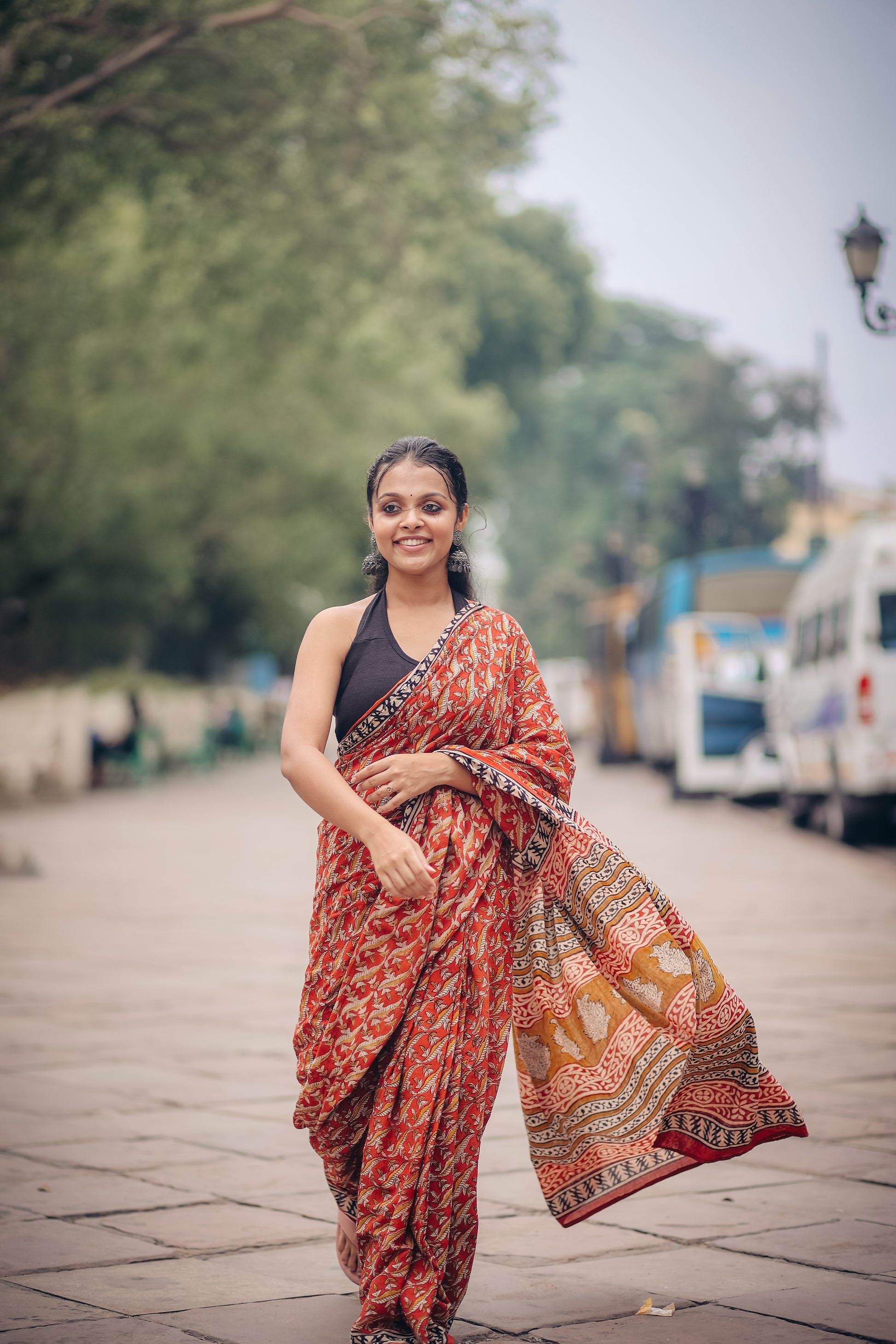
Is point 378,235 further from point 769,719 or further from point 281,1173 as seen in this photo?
point 281,1173

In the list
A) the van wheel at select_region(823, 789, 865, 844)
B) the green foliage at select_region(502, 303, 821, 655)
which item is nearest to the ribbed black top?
the van wheel at select_region(823, 789, 865, 844)

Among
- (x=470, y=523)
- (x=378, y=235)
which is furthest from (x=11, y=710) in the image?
(x=470, y=523)

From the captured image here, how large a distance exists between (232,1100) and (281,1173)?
0.90m

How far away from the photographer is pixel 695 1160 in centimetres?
354

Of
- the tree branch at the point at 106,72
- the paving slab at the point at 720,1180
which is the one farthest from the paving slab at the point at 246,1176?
the tree branch at the point at 106,72

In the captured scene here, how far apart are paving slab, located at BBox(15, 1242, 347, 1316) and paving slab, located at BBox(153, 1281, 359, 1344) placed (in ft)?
0.14

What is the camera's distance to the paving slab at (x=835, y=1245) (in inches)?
147

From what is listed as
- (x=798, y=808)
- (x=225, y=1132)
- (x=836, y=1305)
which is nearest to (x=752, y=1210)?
(x=836, y=1305)

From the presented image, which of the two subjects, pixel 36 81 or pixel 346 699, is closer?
pixel 346 699

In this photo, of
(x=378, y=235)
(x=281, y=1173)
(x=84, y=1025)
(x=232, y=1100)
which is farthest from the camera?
(x=378, y=235)

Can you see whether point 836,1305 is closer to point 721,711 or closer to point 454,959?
point 454,959

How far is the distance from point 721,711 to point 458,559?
715 inches

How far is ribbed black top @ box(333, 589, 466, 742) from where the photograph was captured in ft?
11.0

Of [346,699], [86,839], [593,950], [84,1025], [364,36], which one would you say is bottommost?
[86,839]
